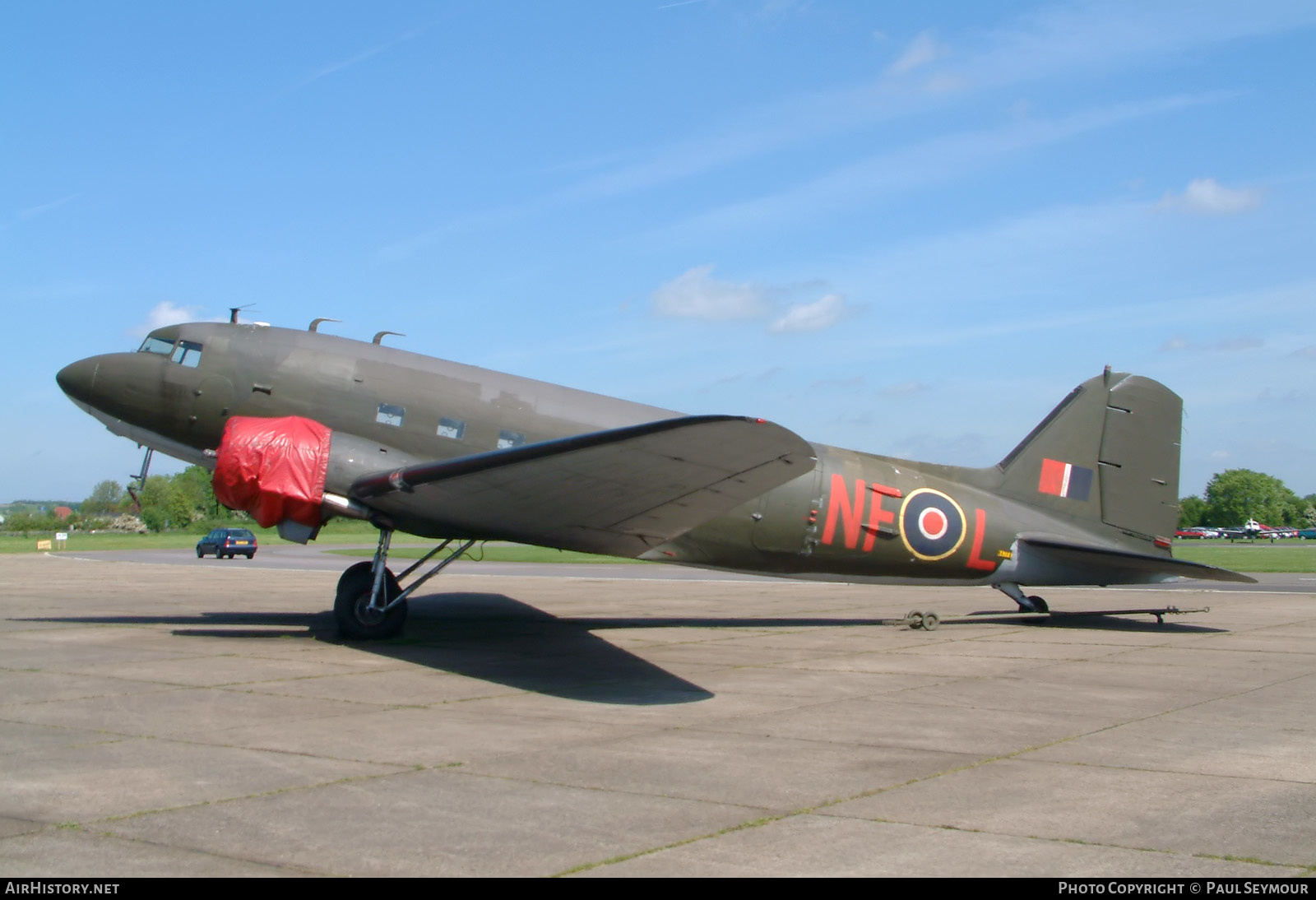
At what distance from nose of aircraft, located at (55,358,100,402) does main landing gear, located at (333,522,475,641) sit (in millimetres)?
4500

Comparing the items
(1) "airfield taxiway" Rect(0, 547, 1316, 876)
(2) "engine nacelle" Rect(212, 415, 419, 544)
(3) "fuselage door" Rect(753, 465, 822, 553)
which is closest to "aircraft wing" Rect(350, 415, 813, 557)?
(2) "engine nacelle" Rect(212, 415, 419, 544)

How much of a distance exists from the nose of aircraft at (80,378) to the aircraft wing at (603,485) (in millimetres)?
4441

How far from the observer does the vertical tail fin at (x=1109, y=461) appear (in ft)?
54.4

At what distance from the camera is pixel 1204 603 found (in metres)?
21.7

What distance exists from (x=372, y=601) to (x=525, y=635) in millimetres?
2481

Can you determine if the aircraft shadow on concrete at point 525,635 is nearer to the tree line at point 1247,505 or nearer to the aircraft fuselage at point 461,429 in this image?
the aircraft fuselage at point 461,429

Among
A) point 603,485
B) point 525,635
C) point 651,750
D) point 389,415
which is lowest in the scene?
point 525,635

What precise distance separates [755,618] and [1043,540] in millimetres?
4992

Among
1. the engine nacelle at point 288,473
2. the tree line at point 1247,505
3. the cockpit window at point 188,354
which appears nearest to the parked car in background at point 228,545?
the cockpit window at point 188,354

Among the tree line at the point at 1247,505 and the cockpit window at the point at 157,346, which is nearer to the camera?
the cockpit window at the point at 157,346

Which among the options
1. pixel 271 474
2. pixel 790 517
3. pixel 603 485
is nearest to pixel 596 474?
pixel 603 485

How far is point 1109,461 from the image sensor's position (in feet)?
54.7

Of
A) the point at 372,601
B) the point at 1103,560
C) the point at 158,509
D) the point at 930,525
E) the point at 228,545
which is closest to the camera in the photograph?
the point at 372,601

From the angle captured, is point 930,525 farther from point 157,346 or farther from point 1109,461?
point 157,346
